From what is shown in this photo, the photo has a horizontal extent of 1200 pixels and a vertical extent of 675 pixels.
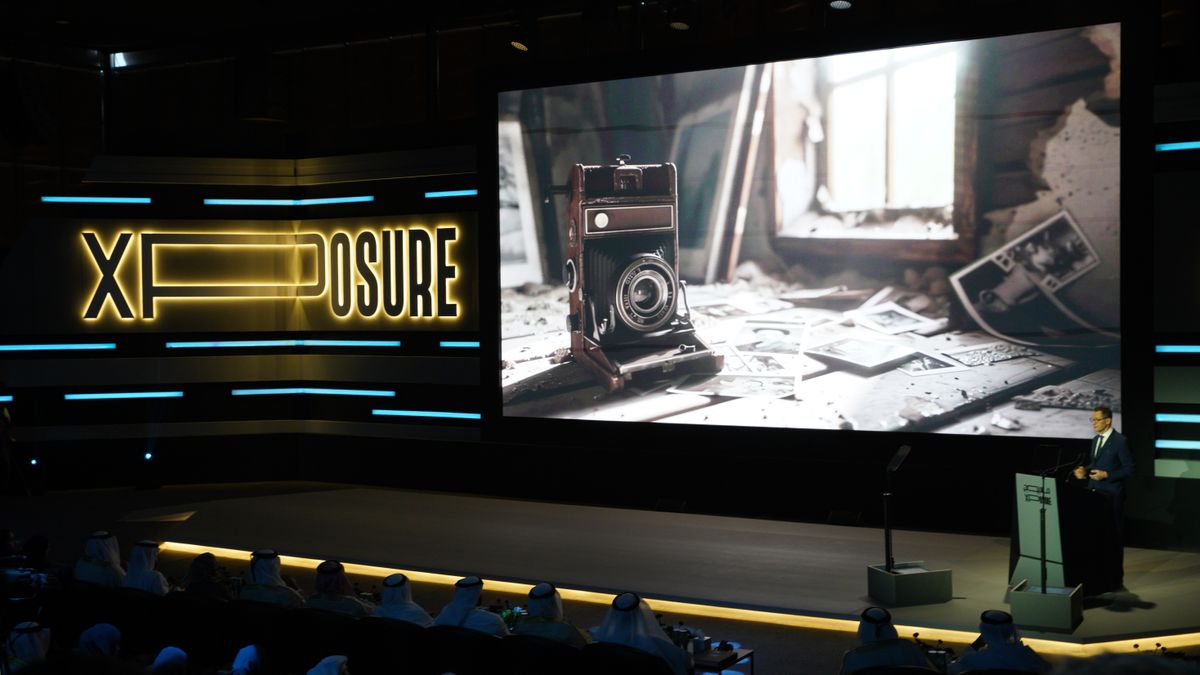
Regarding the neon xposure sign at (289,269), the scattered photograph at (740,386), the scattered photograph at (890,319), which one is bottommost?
the scattered photograph at (740,386)

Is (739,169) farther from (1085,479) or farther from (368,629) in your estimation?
(368,629)

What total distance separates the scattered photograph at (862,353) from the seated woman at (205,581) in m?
4.93

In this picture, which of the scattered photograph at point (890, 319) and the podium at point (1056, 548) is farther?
the scattered photograph at point (890, 319)

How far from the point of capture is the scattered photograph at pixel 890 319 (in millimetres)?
8430

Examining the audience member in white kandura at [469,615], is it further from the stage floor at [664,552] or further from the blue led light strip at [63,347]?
the blue led light strip at [63,347]

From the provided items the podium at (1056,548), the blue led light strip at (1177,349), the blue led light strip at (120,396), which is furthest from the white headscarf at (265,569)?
the blue led light strip at (120,396)

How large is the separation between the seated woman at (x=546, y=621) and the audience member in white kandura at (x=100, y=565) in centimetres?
224

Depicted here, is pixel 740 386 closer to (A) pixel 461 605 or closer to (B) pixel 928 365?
(B) pixel 928 365

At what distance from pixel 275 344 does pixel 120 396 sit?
63.9 inches

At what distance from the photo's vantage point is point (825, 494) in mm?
9336

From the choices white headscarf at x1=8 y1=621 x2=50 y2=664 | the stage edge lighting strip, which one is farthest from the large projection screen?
white headscarf at x1=8 y1=621 x2=50 y2=664

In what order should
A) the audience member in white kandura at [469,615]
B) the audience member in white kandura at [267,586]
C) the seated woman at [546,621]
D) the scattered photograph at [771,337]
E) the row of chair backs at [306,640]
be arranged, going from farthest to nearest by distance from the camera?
the scattered photograph at [771,337]
the audience member in white kandura at [267,586]
the audience member in white kandura at [469,615]
the seated woman at [546,621]
the row of chair backs at [306,640]

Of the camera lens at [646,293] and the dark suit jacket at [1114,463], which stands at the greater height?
the camera lens at [646,293]

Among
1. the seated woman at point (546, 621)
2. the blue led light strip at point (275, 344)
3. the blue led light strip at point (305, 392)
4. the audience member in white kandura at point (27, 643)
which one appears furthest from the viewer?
the blue led light strip at point (305, 392)
